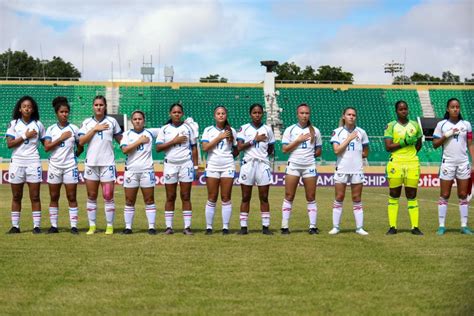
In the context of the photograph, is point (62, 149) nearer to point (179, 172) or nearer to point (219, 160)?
point (179, 172)

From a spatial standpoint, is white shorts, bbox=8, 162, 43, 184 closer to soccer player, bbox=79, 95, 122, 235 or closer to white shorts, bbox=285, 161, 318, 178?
soccer player, bbox=79, 95, 122, 235

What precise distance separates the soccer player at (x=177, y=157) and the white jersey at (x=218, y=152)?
10.8 inches

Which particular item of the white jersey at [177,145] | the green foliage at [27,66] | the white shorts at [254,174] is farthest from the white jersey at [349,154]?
the green foliage at [27,66]

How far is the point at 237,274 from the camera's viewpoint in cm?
899

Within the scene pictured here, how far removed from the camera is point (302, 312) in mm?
7074

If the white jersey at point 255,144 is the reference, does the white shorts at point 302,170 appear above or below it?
below

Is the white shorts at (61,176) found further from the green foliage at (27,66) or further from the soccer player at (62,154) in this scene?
the green foliage at (27,66)

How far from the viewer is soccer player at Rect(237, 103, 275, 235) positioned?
43.5 ft

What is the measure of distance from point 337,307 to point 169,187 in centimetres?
631

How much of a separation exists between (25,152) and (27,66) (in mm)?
80900

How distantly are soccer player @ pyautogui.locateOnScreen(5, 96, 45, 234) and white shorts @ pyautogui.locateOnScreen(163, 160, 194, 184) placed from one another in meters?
2.24

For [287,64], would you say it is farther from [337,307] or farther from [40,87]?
[337,307]

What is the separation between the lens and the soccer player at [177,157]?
1311 cm

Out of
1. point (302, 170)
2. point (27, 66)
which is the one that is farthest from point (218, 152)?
point (27, 66)
